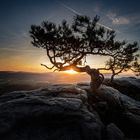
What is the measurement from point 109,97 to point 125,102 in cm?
237

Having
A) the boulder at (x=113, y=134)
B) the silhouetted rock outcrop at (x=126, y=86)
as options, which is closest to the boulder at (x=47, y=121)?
the boulder at (x=113, y=134)

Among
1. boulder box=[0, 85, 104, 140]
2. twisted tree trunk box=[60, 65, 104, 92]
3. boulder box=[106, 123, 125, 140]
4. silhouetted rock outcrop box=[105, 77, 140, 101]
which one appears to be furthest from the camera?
silhouetted rock outcrop box=[105, 77, 140, 101]

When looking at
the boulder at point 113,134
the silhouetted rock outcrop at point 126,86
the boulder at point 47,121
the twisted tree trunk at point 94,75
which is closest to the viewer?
the boulder at point 47,121

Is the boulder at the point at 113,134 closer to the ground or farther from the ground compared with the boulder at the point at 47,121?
closer to the ground

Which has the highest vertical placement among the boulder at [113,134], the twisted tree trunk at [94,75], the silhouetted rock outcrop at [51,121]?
the twisted tree trunk at [94,75]

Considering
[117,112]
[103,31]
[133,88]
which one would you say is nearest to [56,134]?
[117,112]

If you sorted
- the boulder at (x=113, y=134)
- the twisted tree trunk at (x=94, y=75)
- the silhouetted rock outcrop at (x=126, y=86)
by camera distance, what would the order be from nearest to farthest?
the boulder at (x=113, y=134), the twisted tree trunk at (x=94, y=75), the silhouetted rock outcrop at (x=126, y=86)

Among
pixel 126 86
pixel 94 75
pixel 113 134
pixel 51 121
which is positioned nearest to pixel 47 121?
pixel 51 121

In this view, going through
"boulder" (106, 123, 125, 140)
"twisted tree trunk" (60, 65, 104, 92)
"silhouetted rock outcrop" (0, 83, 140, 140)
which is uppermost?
"twisted tree trunk" (60, 65, 104, 92)

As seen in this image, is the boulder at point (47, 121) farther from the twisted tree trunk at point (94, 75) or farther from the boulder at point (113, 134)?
the twisted tree trunk at point (94, 75)

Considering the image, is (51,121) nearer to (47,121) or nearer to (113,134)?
(47,121)

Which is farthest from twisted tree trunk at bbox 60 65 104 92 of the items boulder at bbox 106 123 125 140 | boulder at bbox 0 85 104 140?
boulder at bbox 106 123 125 140

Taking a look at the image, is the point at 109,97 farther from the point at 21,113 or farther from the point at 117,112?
the point at 21,113

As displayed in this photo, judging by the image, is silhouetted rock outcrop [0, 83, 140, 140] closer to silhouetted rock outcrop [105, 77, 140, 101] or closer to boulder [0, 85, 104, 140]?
boulder [0, 85, 104, 140]
